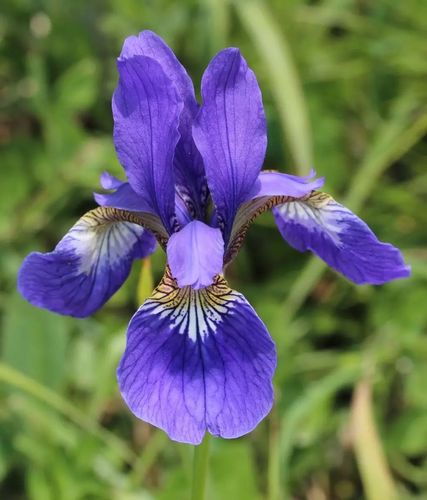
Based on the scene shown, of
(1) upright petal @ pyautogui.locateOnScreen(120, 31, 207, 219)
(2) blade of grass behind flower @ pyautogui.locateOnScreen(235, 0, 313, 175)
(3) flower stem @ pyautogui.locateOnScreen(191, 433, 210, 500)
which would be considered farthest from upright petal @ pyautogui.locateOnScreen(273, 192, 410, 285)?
(2) blade of grass behind flower @ pyautogui.locateOnScreen(235, 0, 313, 175)

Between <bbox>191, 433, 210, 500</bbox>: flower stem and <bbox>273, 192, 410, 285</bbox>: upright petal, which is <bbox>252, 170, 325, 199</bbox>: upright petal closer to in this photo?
<bbox>273, 192, 410, 285</bbox>: upright petal

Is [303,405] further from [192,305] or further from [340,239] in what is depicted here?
[192,305]

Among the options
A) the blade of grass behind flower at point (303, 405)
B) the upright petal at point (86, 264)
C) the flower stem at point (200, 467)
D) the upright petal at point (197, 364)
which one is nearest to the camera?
the upright petal at point (197, 364)

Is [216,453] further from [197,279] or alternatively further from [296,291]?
[197,279]

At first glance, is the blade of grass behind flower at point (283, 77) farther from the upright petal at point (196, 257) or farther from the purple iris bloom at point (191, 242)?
the upright petal at point (196, 257)

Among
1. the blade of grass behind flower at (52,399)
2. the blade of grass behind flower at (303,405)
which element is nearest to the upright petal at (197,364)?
the blade of grass behind flower at (52,399)

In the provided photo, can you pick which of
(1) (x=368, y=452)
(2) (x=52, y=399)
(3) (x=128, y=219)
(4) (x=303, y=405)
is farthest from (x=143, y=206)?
(1) (x=368, y=452)

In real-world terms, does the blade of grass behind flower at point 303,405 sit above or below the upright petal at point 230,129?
below
